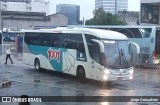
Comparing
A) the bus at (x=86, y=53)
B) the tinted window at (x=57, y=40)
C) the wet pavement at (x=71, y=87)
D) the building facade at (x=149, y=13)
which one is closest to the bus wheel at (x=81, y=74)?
the bus at (x=86, y=53)

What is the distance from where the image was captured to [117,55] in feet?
56.1

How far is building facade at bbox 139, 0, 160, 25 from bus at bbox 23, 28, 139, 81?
2409cm

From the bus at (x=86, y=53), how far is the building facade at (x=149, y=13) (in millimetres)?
24086

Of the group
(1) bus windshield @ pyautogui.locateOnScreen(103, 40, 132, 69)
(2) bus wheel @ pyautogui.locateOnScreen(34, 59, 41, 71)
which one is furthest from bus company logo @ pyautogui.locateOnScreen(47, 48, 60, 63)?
(1) bus windshield @ pyautogui.locateOnScreen(103, 40, 132, 69)

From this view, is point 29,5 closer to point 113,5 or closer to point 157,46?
point 113,5

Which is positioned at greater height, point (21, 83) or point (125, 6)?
point (125, 6)

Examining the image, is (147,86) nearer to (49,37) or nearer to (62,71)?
(62,71)

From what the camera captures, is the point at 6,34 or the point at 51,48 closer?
the point at 51,48

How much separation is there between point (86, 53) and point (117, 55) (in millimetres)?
1657

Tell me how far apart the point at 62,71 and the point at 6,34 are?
55434mm

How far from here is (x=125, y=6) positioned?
15650 centimetres

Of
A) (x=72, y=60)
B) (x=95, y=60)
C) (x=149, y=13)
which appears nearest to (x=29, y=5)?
(x=149, y=13)

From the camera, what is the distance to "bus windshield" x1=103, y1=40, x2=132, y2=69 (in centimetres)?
1691

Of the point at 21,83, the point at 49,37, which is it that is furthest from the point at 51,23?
the point at 21,83
